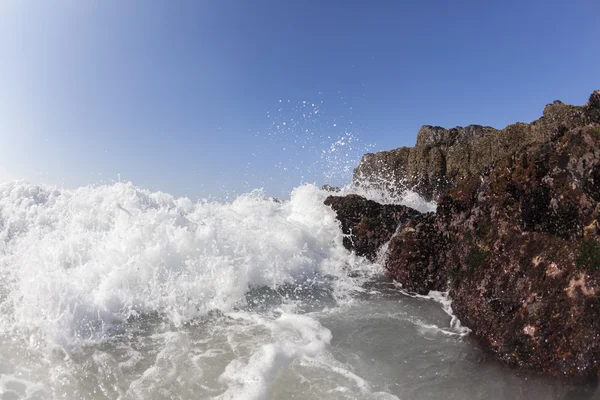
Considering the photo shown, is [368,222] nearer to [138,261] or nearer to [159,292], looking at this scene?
[159,292]

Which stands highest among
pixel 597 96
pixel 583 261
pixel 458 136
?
pixel 458 136

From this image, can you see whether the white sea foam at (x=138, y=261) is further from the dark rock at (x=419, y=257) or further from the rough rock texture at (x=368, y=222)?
the dark rock at (x=419, y=257)

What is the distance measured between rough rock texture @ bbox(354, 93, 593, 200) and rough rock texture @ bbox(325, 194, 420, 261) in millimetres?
12214

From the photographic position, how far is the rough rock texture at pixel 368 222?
10430 millimetres

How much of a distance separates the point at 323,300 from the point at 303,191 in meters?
7.75

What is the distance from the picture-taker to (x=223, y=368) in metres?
4.85

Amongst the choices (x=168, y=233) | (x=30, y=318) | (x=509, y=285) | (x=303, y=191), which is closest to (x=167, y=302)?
(x=30, y=318)

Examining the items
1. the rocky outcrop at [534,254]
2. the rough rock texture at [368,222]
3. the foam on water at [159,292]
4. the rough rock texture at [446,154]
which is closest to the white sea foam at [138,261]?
the foam on water at [159,292]

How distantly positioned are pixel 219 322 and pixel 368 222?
19.6 feet

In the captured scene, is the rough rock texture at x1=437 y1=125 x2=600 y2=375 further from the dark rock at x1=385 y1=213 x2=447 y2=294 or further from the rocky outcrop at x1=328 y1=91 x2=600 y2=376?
the dark rock at x1=385 y1=213 x2=447 y2=294

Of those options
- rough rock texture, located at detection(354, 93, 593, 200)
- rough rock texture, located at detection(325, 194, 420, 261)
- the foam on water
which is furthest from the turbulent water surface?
rough rock texture, located at detection(354, 93, 593, 200)

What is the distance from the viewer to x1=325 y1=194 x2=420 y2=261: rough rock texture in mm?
10430

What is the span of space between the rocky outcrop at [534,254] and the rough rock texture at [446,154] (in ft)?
51.2

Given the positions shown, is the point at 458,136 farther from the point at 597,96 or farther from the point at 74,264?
the point at 74,264
